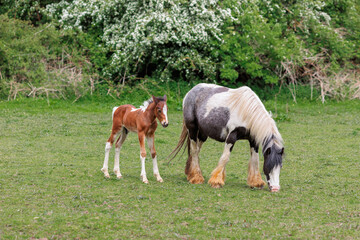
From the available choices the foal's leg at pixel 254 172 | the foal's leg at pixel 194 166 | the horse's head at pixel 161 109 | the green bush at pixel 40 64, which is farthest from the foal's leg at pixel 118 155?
the green bush at pixel 40 64

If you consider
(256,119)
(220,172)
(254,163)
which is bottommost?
(220,172)

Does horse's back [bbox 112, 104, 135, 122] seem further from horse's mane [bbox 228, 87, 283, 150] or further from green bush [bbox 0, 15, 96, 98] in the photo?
green bush [bbox 0, 15, 96, 98]

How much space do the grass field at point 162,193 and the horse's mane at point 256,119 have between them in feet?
2.77

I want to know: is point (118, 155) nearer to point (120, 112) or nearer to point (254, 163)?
point (120, 112)

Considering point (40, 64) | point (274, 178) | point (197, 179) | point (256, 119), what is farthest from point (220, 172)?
point (40, 64)

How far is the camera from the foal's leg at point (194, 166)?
8.94 m

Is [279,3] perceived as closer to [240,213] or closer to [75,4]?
[75,4]

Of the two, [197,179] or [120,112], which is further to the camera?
[120,112]

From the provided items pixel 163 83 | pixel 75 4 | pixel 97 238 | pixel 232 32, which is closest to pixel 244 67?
pixel 232 32

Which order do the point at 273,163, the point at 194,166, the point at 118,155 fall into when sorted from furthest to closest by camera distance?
the point at 118,155, the point at 194,166, the point at 273,163

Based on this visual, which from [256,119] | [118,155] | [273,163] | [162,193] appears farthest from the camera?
[118,155]

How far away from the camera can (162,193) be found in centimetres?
794

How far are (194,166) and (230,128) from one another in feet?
3.37

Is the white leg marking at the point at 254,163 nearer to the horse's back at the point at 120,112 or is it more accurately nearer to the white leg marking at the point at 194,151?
the white leg marking at the point at 194,151
